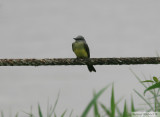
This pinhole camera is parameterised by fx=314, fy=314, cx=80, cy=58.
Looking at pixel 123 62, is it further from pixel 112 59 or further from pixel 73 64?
pixel 73 64

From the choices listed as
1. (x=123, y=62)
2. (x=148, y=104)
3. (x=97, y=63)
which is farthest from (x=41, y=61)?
(x=148, y=104)

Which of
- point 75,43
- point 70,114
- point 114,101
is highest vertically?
point 75,43

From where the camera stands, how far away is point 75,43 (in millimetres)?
7730

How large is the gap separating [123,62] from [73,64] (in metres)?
0.68

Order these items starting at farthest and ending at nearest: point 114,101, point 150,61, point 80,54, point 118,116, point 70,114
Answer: point 80,54, point 150,61, point 70,114, point 118,116, point 114,101

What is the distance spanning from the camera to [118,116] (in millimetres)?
2150

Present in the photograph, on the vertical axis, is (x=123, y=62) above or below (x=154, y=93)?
above

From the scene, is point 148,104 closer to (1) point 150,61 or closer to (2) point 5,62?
(1) point 150,61

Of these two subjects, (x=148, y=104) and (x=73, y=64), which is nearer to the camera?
(x=148, y=104)

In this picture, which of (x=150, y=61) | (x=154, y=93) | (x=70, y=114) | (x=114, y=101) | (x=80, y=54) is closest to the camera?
(x=114, y=101)

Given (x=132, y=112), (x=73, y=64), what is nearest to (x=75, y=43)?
(x=73, y=64)

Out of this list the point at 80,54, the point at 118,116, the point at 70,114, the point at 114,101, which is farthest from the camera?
the point at 80,54

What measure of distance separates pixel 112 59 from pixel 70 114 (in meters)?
1.44

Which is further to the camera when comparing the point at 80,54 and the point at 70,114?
the point at 80,54
